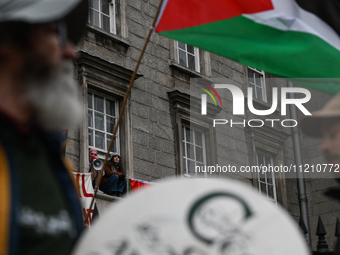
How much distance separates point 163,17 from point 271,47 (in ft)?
3.17

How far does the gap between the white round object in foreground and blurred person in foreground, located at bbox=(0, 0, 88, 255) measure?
0.54ft

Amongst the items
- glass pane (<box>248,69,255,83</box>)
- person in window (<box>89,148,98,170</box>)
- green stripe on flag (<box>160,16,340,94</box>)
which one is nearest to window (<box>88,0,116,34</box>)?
person in window (<box>89,148,98,170</box>)

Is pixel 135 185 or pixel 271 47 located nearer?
pixel 271 47

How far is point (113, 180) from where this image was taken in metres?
12.1

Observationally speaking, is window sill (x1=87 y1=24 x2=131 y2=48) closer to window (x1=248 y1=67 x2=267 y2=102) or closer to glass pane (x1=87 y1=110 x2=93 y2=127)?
glass pane (x1=87 y1=110 x2=93 y2=127)

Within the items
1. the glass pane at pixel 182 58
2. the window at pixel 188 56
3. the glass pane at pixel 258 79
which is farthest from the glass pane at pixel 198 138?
the glass pane at pixel 258 79

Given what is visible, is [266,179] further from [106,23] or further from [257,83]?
[106,23]

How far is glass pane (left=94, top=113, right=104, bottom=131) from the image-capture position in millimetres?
13000

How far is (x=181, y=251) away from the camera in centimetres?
172

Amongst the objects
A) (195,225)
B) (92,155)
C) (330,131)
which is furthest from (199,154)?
(195,225)

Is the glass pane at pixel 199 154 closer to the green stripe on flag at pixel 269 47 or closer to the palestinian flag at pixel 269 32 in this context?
the palestinian flag at pixel 269 32

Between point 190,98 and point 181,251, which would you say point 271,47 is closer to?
point 181,251

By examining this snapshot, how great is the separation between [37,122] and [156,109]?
1225 cm

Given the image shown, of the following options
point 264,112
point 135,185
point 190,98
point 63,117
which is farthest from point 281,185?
point 63,117
